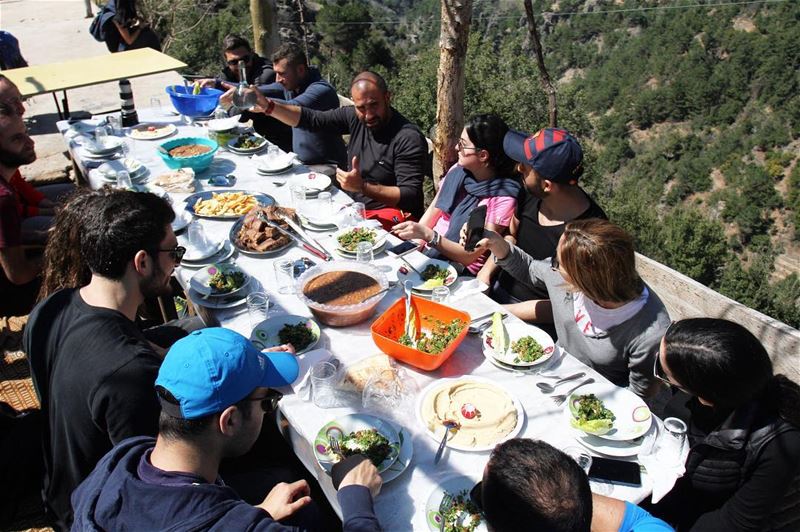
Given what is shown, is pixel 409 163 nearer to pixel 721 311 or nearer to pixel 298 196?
pixel 298 196

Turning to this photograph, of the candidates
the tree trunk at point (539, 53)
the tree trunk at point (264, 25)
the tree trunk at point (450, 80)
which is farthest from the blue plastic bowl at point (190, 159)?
the tree trunk at point (264, 25)

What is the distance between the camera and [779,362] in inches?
138

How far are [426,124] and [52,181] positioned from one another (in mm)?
11077

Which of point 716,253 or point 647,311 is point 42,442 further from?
point 716,253

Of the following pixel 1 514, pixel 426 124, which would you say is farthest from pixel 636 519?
pixel 426 124

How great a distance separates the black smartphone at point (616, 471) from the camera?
83.7 inches

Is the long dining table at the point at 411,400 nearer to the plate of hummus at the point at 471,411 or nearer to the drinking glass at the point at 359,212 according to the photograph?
the plate of hummus at the point at 471,411

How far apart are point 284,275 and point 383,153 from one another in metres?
1.85

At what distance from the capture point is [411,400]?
2.49m

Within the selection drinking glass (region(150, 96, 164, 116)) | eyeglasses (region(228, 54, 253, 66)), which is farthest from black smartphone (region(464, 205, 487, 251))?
eyeglasses (region(228, 54, 253, 66))

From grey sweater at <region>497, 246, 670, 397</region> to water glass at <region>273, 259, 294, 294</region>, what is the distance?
1.49m

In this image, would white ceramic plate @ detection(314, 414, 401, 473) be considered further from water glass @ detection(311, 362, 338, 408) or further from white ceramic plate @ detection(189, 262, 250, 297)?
white ceramic plate @ detection(189, 262, 250, 297)

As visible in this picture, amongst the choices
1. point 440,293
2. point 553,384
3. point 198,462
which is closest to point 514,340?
point 553,384

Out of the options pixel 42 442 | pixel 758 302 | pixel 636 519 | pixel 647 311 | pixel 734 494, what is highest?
pixel 647 311
